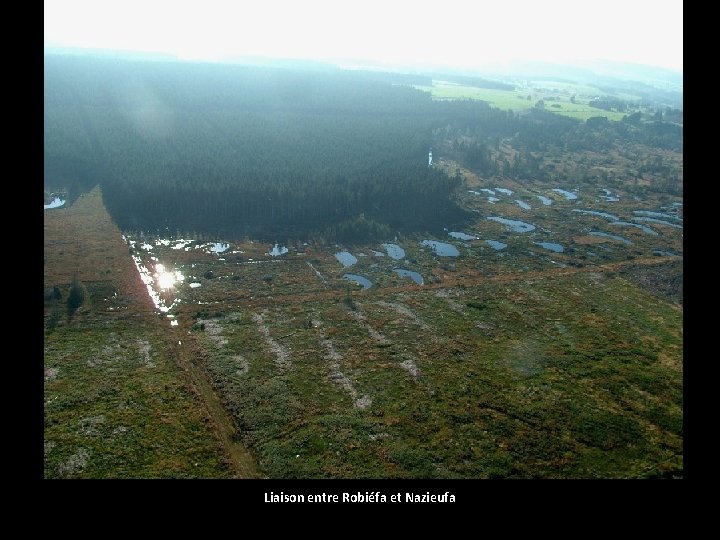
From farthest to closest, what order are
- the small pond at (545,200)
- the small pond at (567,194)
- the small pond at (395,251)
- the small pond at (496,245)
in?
the small pond at (567,194)
the small pond at (545,200)
the small pond at (496,245)
the small pond at (395,251)

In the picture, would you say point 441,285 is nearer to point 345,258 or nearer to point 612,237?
point 345,258

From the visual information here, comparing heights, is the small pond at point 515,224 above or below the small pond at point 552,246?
above

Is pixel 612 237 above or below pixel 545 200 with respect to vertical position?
below

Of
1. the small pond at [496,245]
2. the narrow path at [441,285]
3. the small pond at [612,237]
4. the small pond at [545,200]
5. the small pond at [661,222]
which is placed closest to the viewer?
the narrow path at [441,285]

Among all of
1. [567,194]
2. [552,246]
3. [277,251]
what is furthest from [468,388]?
[567,194]

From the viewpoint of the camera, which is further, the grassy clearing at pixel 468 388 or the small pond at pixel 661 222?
the small pond at pixel 661 222

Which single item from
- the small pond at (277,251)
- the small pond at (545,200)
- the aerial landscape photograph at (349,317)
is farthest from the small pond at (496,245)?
the small pond at (277,251)

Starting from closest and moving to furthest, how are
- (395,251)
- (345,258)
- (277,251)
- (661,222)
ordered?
(345,258)
(277,251)
(395,251)
(661,222)

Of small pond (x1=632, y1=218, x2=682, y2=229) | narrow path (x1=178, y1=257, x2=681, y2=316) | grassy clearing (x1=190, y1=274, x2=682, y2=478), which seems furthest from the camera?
small pond (x1=632, y1=218, x2=682, y2=229)

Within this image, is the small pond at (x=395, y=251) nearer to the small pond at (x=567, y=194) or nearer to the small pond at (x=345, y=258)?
the small pond at (x=345, y=258)

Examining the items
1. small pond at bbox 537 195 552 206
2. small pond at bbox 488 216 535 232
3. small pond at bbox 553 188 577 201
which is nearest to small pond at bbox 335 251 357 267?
small pond at bbox 488 216 535 232

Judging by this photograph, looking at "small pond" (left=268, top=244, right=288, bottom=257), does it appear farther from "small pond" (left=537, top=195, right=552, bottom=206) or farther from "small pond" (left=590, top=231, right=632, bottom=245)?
"small pond" (left=537, top=195, right=552, bottom=206)

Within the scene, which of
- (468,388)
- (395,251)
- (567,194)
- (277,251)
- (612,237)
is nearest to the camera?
(468,388)
